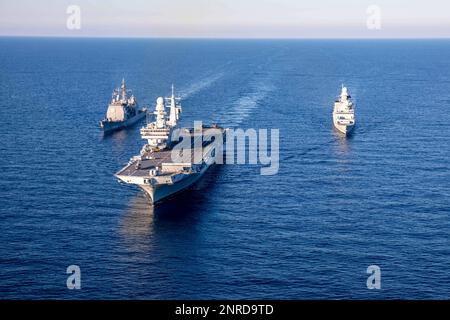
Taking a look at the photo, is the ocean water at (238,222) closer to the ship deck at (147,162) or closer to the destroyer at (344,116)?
the ship deck at (147,162)

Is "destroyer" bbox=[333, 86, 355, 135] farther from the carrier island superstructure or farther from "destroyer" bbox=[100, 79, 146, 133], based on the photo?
"destroyer" bbox=[100, 79, 146, 133]

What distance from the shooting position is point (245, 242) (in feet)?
246

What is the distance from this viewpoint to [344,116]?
483ft

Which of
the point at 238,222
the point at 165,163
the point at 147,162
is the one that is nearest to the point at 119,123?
the point at 147,162

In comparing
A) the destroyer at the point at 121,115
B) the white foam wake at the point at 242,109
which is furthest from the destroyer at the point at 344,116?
the destroyer at the point at 121,115

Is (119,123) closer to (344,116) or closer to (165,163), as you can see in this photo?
(344,116)

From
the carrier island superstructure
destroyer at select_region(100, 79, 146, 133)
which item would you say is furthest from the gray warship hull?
the carrier island superstructure

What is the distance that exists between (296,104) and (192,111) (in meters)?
31.9

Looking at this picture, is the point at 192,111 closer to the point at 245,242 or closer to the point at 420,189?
the point at 420,189

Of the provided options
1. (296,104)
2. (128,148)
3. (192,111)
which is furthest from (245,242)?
(296,104)

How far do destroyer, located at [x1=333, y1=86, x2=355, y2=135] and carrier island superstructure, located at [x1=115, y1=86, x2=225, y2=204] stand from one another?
27.1 m

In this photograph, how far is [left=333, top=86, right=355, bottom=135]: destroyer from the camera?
13988cm

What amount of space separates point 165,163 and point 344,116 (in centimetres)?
6158

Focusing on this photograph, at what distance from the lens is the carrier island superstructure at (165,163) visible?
3563 inches
